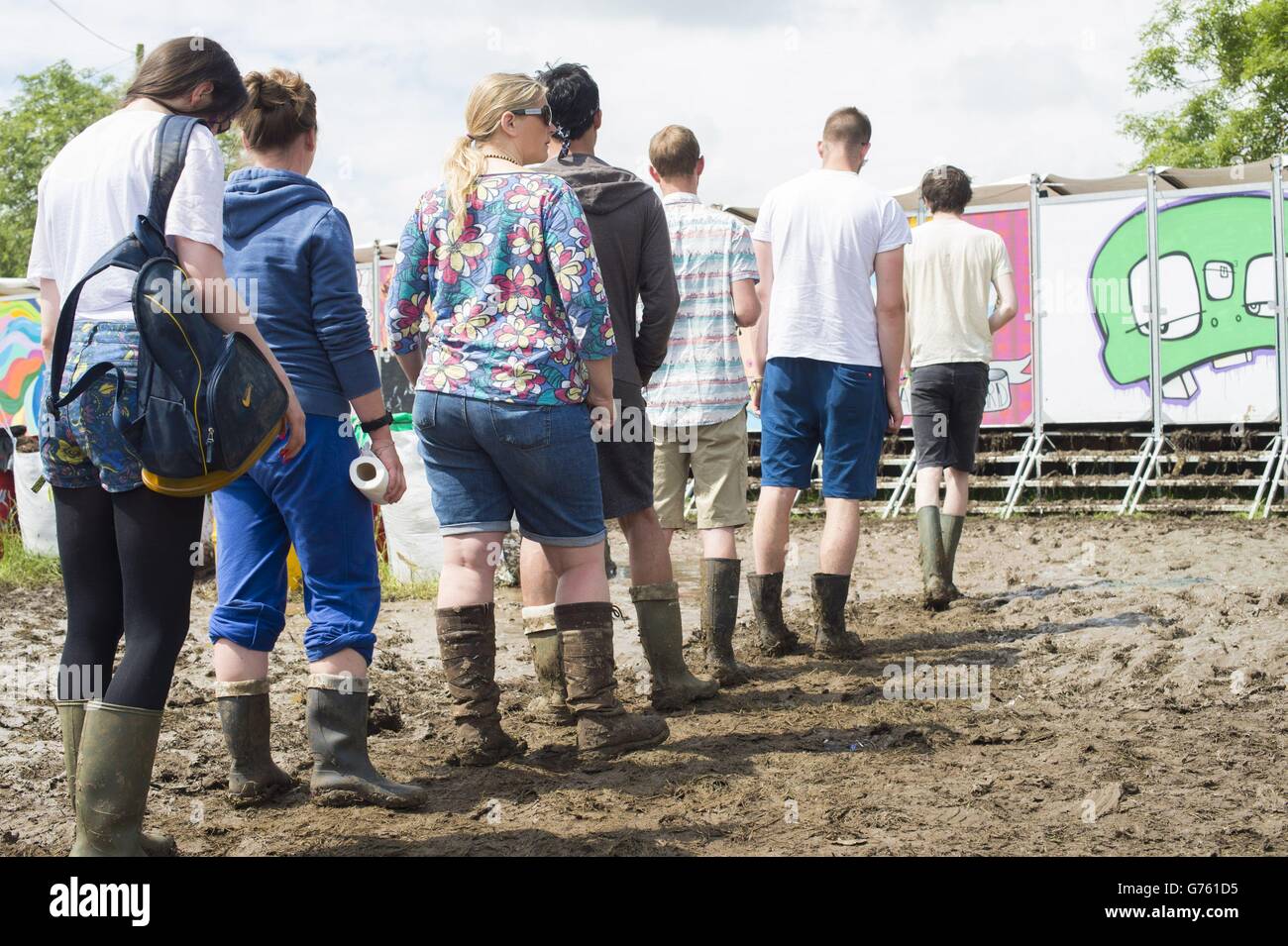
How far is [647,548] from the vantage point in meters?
4.48

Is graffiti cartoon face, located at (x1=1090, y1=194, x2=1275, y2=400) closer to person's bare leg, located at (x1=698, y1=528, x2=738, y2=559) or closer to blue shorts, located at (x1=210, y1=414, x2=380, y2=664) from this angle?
person's bare leg, located at (x1=698, y1=528, x2=738, y2=559)

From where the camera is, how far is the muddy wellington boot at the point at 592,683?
3.75 m

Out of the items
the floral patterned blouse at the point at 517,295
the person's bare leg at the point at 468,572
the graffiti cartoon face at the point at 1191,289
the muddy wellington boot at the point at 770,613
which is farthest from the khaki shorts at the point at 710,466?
the graffiti cartoon face at the point at 1191,289

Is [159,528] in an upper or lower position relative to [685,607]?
upper

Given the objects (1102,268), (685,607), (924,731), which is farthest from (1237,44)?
(924,731)

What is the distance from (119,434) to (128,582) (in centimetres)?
34

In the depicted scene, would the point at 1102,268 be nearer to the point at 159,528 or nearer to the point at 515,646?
the point at 515,646

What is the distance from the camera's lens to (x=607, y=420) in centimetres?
399

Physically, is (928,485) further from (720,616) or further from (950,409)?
(720,616)

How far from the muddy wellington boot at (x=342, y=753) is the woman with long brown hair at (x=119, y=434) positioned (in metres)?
0.55

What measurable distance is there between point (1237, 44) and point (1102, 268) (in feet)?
64.8

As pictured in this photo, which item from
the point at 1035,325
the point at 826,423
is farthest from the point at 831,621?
the point at 1035,325

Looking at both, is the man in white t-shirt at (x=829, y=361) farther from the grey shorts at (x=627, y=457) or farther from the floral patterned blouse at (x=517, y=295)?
the floral patterned blouse at (x=517, y=295)

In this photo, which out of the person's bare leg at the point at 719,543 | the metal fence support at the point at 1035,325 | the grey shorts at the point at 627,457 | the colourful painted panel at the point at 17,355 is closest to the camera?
the grey shorts at the point at 627,457
